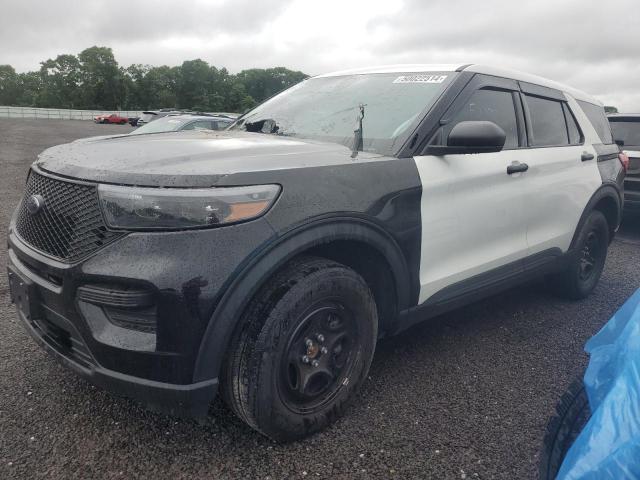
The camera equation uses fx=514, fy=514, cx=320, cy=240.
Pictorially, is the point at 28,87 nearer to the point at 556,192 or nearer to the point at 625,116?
the point at 625,116

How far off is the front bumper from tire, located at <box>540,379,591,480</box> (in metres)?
1.19

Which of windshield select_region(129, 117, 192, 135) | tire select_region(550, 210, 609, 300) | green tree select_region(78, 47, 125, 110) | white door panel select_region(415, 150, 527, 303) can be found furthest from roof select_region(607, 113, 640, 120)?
green tree select_region(78, 47, 125, 110)

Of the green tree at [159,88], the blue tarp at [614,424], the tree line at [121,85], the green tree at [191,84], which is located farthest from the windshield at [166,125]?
the green tree at [191,84]

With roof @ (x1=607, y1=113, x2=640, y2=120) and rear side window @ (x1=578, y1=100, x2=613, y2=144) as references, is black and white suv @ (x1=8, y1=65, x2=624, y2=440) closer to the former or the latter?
rear side window @ (x1=578, y1=100, x2=613, y2=144)

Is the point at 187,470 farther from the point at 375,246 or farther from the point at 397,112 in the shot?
the point at 397,112

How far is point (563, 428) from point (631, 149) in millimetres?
6463

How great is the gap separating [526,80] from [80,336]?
10.5 ft

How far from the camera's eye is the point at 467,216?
2766 mm

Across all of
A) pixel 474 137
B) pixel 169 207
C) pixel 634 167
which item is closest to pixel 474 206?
pixel 474 137

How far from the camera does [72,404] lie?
95.7 inches

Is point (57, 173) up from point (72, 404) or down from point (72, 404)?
up

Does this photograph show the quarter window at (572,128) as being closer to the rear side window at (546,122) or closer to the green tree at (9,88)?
the rear side window at (546,122)

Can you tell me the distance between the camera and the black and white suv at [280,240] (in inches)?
72.0

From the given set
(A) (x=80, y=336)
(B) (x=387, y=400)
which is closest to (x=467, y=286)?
(B) (x=387, y=400)
